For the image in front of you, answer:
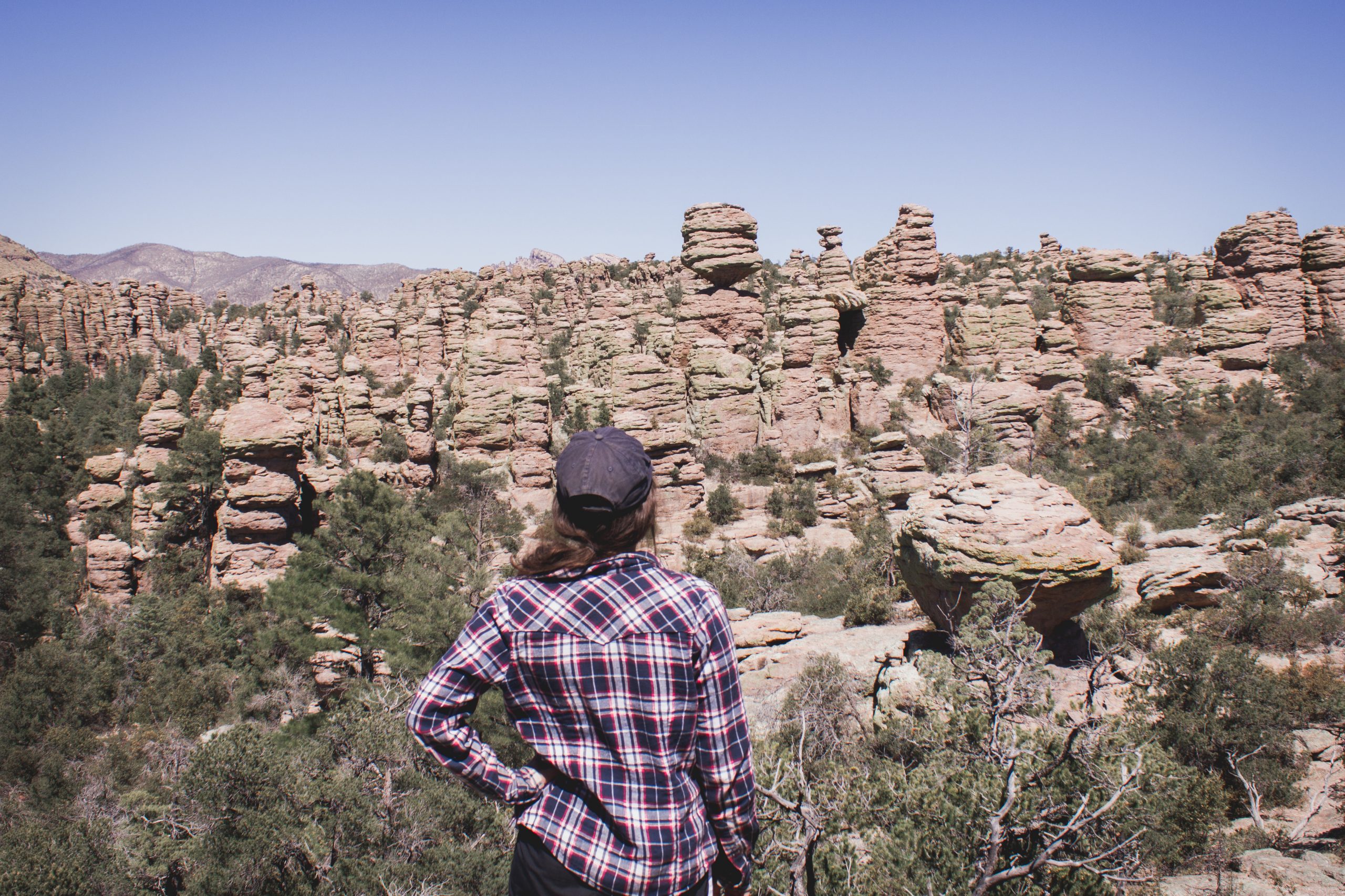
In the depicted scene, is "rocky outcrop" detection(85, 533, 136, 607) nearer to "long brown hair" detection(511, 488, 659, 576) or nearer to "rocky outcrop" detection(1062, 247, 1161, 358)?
"long brown hair" detection(511, 488, 659, 576)

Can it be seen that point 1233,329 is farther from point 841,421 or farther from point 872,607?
point 872,607

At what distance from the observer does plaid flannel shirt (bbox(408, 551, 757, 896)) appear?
60.0 inches

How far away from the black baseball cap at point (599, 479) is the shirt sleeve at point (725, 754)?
0.31m

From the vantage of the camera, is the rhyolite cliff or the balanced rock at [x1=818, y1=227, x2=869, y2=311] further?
the balanced rock at [x1=818, y1=227, x2=869, y2=311]

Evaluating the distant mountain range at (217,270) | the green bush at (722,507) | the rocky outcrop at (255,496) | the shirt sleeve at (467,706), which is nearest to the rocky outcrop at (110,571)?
the rocky outcrop at (255,496)

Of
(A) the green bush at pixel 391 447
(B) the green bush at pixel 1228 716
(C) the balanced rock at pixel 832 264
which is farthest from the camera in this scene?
(C) the balanced rock at pixel 832 264

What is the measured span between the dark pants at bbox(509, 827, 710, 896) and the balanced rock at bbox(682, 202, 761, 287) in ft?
87.1

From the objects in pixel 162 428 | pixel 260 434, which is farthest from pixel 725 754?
pixel 162 428

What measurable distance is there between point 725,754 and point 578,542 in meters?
0.58

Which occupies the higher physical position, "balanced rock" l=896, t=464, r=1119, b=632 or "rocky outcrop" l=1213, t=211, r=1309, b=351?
"rocky outcrop" l=1213, t=211, r=1309, b=351

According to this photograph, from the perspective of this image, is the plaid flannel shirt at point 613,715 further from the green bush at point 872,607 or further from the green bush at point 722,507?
the green bush at point 722,507

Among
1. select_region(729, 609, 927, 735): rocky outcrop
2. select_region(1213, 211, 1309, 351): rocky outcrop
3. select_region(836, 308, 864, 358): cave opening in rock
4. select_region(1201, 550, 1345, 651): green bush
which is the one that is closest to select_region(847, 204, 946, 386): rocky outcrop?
select_region(836, 308, 864, 358): cave opening in rock

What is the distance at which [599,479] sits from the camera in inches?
62.6

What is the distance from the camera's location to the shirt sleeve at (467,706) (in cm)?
158
